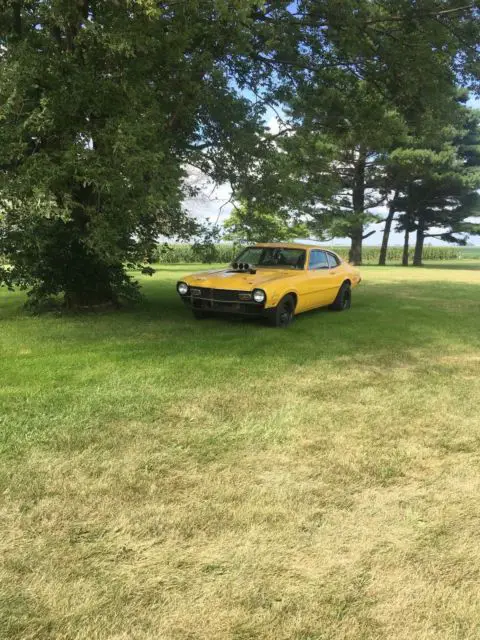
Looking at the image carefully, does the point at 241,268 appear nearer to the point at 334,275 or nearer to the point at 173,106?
the point at 334,275

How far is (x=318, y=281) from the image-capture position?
953 cm

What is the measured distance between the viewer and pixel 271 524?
2736mm

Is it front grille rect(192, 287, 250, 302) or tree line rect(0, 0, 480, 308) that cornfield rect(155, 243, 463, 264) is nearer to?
tree line rect(0, 0, 480, 308)

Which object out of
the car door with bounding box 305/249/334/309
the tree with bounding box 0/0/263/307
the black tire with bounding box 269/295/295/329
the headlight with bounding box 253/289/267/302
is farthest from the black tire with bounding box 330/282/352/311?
the tree with bounding box 0/0/263/307

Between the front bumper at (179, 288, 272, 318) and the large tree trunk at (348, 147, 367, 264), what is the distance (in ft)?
92.5

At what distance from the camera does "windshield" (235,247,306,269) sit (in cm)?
944

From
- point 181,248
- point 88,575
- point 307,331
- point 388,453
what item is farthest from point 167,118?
point 181,248

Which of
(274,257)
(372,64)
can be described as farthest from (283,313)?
(372,64)

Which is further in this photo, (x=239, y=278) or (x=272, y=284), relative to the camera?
(x=239, y=278)

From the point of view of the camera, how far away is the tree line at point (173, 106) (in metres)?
6.93

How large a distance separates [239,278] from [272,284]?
0.66 m

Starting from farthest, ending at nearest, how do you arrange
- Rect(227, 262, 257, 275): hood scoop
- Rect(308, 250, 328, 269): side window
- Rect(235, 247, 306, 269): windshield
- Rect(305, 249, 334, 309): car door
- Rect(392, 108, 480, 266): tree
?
→ Rect(392, 108, 480, 266): tree, Rect(308, 250, 328, 269): side window, Rect(235, 247, 306, 269): windshield, Rect(305, 249, 334, 309): car door, Rect(227, 262, 257, 275): hood scoop

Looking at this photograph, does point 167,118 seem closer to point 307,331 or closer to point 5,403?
point 307,331

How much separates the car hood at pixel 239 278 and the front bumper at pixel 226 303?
11 centimetres
